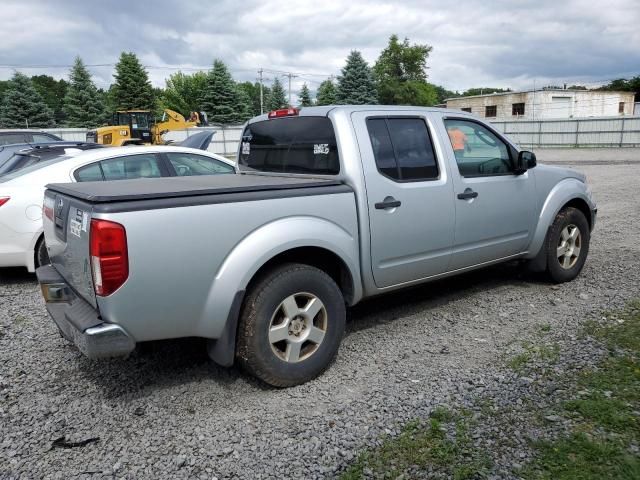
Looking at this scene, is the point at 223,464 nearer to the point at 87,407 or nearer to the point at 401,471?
the point at 401,471

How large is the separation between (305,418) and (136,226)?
153 cm

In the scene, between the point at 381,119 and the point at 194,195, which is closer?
the point at 194,195

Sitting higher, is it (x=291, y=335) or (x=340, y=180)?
(x=340, y=180)

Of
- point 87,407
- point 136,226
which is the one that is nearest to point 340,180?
point 136,226

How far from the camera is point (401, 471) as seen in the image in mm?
2762

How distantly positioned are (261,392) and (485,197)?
8.81ft

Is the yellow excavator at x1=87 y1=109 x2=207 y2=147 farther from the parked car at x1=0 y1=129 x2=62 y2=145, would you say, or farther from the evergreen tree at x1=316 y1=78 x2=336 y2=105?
the evergreen tree at x1=316 y1=78 x2=336 y2=105

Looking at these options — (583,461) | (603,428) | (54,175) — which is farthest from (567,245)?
(54,175)

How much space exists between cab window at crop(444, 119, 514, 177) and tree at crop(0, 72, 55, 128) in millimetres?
49688

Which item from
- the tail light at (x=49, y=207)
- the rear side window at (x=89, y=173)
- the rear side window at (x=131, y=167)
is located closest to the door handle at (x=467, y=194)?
the tail light at (x=49, y=207)

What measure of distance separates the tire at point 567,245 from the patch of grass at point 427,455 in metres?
3.07

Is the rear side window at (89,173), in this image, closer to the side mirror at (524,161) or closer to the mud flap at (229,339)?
the mud flap at (229,339)

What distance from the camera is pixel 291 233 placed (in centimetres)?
357

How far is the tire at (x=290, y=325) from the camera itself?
3477 millimetres
